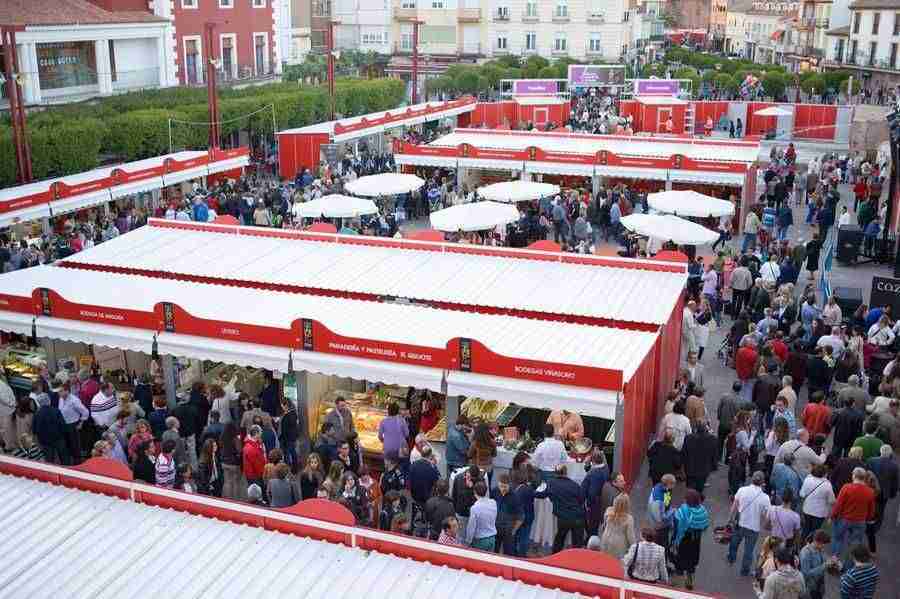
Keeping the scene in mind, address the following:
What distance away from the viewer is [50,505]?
7301mm

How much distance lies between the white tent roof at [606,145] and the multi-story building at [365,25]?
40.0m

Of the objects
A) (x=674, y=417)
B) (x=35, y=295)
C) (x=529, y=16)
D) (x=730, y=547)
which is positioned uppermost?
(x=529, y=16)

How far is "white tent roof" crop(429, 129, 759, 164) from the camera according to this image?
25484 millimetres

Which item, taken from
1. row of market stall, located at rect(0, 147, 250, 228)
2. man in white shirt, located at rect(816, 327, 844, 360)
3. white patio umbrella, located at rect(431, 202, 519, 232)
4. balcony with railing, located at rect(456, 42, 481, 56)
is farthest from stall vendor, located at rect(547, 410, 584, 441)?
balcony with railing, located at rect(456, 42, 481, 56)

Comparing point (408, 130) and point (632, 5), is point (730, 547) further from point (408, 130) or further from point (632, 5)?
point (632, 5)

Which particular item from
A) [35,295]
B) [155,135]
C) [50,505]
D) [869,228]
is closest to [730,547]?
[50,505]

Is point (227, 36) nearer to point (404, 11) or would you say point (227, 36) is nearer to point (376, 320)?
point (404, 11)

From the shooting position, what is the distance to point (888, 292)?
48.7 feet

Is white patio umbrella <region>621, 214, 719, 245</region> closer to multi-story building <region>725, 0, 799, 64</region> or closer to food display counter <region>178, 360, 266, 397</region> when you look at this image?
food display counter <region>178, 360, 266, 397</region>

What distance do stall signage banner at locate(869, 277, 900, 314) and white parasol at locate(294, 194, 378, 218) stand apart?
9.40m

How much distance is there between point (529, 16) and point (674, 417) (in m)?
56.4

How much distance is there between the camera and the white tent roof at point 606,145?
83.6 ft

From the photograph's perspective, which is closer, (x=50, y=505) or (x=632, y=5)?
(x=50, y=505)

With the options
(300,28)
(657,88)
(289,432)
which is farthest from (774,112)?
(300,28)
